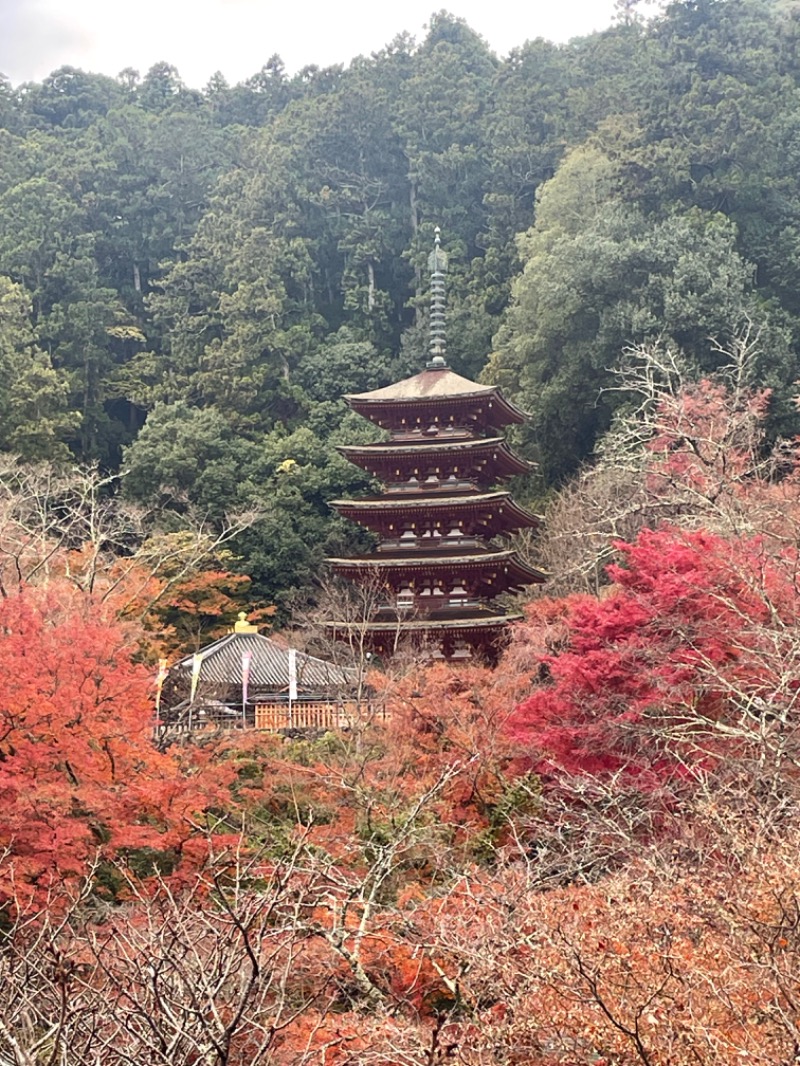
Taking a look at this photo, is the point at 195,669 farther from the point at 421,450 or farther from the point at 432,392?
the point at 432,392

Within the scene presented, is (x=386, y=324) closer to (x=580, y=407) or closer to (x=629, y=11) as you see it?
(x=580, y=407)

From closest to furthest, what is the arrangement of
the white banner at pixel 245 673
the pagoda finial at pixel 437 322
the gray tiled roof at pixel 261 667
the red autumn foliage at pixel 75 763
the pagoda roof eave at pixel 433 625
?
the red autumn foliage at pixel 75 763 < the pagoda roof eave at pixel 433 625 < the white banner at pixel 245 673 < the gray tiled roof at pixel 261 667 < the pagoda finial at pixel 437 322

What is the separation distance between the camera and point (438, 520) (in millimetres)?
21156

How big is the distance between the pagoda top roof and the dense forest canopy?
6.92 m

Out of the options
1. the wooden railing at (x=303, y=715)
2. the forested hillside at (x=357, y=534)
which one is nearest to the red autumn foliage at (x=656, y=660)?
the forested hillside at (x=357, y=534)

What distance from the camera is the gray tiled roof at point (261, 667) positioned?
21359 millimetres

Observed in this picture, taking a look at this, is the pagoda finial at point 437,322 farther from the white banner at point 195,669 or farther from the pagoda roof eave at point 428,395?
the white banner at point 195,669

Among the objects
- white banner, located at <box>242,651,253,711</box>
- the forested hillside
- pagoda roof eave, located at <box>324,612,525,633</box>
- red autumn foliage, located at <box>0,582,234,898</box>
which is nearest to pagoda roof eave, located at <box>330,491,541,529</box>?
the forested hillside

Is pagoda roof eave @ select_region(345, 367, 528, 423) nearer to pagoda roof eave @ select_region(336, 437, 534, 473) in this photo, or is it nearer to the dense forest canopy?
pagoda roof eave @ select_region(336, 437, 534, 473)

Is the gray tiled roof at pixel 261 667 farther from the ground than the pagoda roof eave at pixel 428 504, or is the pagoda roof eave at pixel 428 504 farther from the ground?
the pagoda roof eave at pixel 428 504

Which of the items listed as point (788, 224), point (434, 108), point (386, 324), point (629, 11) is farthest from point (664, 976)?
point (629, 11)

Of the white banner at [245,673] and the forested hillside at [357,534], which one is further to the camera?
the white banner at [245,673]

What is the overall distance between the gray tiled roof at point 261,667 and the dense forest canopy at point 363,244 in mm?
7016

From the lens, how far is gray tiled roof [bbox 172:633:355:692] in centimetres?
2136
